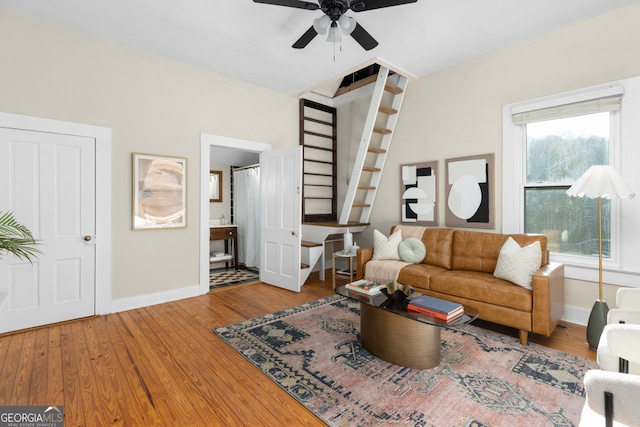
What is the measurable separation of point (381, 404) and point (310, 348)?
0.87 metres

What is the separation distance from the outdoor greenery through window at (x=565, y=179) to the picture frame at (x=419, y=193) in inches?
43.7

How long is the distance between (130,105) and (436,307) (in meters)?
3.94

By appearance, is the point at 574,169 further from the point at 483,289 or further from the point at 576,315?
the point at 483,289

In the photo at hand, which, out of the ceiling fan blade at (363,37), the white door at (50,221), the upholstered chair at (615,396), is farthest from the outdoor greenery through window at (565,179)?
the white door at (50,221)

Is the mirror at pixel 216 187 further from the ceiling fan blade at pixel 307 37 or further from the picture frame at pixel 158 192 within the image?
the ceiling fan blade at pixel 307 37

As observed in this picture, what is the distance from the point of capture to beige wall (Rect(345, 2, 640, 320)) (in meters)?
2.94

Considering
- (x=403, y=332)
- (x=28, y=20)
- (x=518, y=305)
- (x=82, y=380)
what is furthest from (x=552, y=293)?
(x=28, y=20)

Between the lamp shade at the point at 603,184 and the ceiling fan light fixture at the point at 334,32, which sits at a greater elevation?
the ceiling fan light fixture at the point at 334,32

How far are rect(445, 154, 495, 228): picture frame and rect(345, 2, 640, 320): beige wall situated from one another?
3.2 inches

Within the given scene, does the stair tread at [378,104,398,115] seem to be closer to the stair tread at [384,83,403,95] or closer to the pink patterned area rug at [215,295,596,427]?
the stair tread at [384,83,403,95]

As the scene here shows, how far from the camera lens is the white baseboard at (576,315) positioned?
10.2ft

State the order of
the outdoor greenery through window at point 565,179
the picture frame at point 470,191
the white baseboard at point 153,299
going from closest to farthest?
the outdoor greenery through window at point 565,179 < the white baseboard at point 153,299 < the picture frame at point 470,191

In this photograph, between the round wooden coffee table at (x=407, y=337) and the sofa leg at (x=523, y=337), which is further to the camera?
the sofa leg at (x=523, y=337)

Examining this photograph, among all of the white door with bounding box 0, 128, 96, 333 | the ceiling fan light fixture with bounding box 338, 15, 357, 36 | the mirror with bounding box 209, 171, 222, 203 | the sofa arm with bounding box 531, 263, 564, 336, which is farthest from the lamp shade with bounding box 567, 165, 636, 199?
the mirror with bounding box 209, 171, 222, 203
